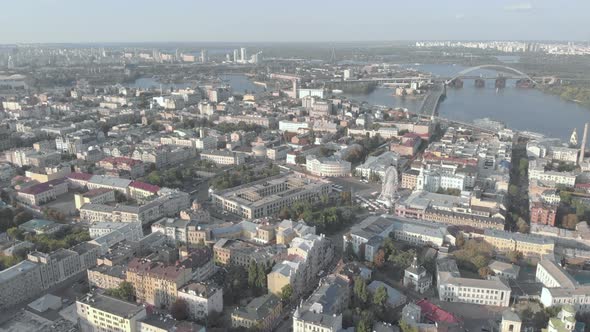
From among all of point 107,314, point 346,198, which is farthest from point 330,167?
point 107,314

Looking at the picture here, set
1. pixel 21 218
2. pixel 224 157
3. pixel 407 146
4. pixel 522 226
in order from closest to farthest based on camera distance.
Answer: pixel 522 226, pixel 21 218, pixel 224 157, pixel 407 146

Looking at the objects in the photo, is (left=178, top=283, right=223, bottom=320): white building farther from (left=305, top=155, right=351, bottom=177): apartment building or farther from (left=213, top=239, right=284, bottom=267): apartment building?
(left=305, top=155, right=351, bottom=177): apartment building

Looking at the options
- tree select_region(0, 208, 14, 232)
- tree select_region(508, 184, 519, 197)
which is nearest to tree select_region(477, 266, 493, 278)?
tree select_region(508, 184, 519, 197)

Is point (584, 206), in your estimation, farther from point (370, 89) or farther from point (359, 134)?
point (370, 89)

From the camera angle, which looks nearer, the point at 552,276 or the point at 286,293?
the point at 286,293

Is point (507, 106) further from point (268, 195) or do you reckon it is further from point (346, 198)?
point (268, 195)

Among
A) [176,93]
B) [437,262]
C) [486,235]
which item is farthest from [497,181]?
[176,93]

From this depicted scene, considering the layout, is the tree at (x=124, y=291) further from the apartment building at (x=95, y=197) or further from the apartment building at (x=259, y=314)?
the apartment building at (x=95, y=197)
